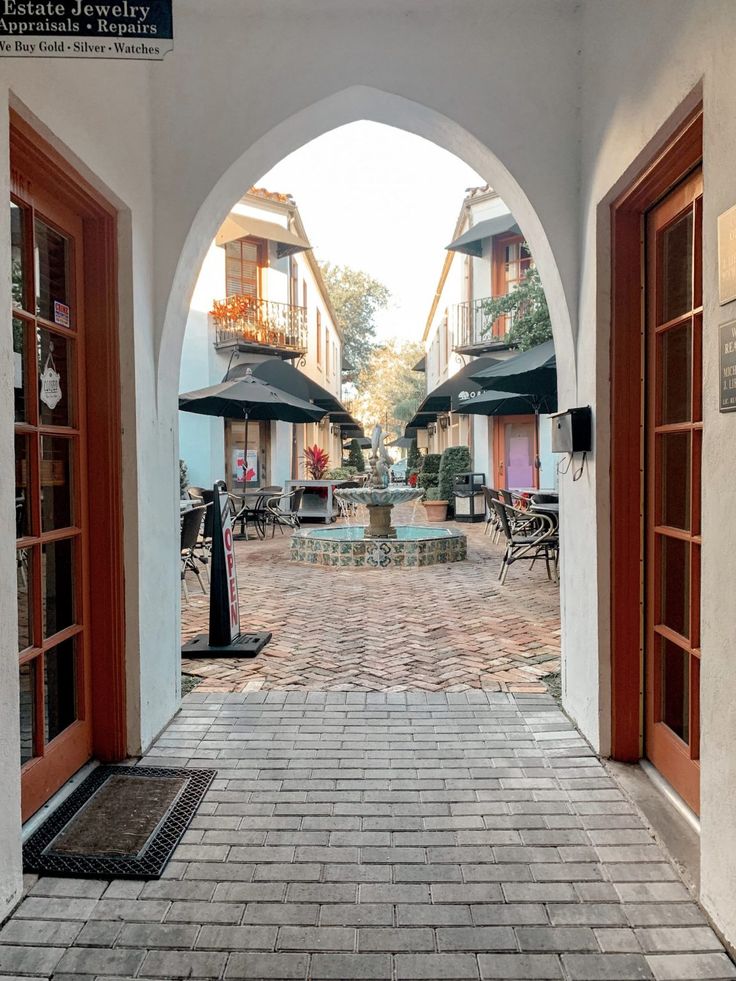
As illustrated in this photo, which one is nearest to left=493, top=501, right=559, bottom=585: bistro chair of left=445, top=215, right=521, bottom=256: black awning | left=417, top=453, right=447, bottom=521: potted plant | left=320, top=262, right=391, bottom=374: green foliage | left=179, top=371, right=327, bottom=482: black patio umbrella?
left=179, top=371, right=327, bottom=482: black patio umbrella

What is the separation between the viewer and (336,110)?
343cm

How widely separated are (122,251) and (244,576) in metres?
5.27

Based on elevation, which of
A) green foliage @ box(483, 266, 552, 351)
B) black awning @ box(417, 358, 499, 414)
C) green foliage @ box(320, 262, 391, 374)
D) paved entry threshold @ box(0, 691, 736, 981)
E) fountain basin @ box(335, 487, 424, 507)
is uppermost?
green foliage @ box(320, 262, 391, 374)

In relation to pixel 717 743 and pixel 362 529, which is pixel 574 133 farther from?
pixel 362 529

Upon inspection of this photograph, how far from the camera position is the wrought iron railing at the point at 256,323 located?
14.4 m

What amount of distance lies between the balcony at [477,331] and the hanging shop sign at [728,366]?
12.5m

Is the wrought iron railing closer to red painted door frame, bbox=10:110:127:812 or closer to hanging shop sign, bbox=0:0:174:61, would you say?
red painted door frame, bbox=10:110:127:812

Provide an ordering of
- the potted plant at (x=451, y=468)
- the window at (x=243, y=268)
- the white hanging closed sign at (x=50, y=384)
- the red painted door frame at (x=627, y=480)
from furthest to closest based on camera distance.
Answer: the potted plant at (x=451, y=468)
the window at (x=243, y=268)
the red painted door frame at (x=627, y=480)
the white hanging closed sign at (x=50, y=384)

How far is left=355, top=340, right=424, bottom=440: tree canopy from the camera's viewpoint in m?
41.8

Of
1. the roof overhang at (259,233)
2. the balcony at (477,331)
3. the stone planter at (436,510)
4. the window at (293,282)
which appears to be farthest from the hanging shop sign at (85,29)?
the window at (293,282)

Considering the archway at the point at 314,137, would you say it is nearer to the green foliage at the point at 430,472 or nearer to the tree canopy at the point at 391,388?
the green foliage at the point at 430,472

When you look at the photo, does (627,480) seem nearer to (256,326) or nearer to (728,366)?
(728,366)

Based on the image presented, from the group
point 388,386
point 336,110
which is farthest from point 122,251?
point 388,386

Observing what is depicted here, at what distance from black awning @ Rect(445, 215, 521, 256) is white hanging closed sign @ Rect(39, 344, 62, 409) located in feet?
42.4
